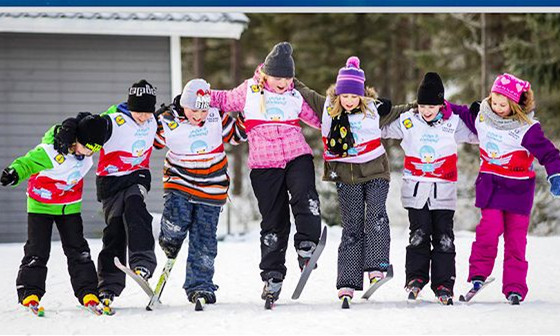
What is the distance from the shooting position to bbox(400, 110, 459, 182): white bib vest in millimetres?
6918

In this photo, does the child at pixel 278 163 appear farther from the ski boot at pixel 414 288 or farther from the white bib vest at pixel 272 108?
the ski boot at pixel 414 288

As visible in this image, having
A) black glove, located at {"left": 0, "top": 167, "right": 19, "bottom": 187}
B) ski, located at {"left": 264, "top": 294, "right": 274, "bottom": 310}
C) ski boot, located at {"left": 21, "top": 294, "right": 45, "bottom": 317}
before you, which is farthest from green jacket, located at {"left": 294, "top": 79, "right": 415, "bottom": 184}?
ski boot, located at {"left": 21, "top": 294, "right": 45, "bottom": 317}

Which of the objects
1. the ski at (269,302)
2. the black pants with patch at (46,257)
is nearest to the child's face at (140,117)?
the black pants with patch at (46,257)

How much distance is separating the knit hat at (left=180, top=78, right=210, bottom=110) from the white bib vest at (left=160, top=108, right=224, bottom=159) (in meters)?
0.15

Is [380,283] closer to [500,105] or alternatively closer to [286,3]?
[500,105]

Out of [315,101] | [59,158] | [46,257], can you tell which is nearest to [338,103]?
[315,101]

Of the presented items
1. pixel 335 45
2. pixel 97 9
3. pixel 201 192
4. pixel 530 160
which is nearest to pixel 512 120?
pixel 530 160

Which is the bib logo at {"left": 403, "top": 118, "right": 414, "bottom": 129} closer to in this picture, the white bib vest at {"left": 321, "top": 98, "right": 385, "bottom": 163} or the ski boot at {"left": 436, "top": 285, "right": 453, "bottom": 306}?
the white bib vest at {"left": 321, "top": 98, "right": 385, "bottom": 163}

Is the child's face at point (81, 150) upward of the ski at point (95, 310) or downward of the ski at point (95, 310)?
upward

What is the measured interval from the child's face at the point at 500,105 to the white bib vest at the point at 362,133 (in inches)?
31.5

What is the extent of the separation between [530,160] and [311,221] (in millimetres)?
1574

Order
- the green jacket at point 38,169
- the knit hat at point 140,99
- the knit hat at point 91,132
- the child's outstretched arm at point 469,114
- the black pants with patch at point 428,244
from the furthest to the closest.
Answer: the child's outstretched arm at point 469,114 < the black pants with patch at point 428,244 < the knit hat at point 140,99 < the knit hat at point 91,132 < the green jacket at point 38,169

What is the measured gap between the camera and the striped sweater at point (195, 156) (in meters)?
6.85

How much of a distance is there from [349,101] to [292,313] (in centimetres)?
148
